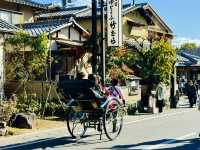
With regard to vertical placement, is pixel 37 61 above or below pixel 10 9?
below

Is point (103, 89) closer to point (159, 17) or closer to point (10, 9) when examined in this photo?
point (10, 9)

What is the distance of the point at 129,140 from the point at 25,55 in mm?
9011

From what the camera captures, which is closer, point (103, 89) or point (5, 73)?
point (103, 89)

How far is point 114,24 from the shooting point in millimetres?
21484

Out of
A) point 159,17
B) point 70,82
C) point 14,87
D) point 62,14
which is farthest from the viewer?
point 159,17

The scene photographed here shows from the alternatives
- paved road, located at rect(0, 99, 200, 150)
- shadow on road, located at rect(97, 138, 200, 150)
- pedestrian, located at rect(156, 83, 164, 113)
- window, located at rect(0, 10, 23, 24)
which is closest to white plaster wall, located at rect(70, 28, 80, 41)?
window, located at rect(0, 10, 23, 24)

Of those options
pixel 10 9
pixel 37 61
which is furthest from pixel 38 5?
pixel 37 61

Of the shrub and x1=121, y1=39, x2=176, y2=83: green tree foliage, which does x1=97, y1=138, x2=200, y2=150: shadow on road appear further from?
x1=121, y1=39, x2=176, y2=83: green tree foliage

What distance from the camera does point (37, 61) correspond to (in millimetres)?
19703

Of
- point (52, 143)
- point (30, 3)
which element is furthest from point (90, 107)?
point (30, 3)

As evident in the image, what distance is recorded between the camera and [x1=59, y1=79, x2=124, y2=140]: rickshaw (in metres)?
12.8

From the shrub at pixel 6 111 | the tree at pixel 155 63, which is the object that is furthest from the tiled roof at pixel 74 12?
the shrub at pixel 6 111

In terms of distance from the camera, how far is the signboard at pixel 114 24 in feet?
69.8

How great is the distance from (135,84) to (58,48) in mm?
4588
